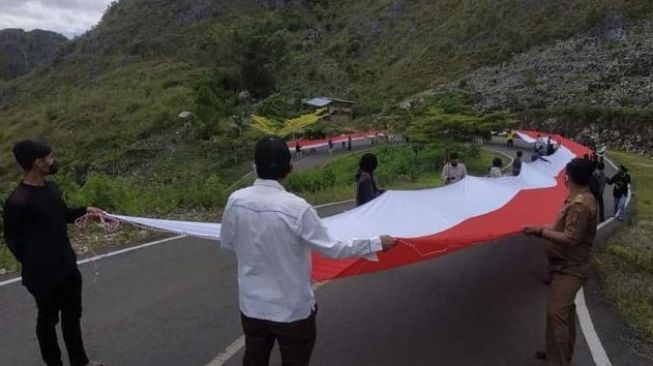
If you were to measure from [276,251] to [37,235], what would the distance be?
2.13 m

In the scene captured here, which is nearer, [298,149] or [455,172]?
[455,172]

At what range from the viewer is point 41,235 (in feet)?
15.2

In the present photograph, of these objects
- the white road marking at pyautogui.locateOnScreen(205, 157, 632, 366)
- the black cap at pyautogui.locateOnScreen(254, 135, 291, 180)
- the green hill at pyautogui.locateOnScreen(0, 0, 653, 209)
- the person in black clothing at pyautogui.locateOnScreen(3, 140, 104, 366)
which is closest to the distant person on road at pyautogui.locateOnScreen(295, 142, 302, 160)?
the green hill at pyautogui.locateOnScreen(0, 0, 653, 209)

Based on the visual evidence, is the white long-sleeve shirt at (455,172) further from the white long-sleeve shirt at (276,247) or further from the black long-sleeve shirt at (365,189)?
the white long-sleeve shirt at (276,247)

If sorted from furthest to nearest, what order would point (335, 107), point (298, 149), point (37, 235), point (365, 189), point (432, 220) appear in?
point (335, 107) → point (298, 149) → point (365, 189) → point (432, 220) → point (37, 235)

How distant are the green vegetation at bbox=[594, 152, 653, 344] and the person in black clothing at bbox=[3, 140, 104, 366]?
5.59 metres

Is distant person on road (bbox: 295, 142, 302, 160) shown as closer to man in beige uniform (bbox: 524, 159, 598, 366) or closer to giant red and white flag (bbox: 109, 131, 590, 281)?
giant red and white flag (bbox: 109, 131, 590, 281)

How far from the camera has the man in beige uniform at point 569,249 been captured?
5.08m

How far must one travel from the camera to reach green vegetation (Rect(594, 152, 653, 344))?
7070 millimetres

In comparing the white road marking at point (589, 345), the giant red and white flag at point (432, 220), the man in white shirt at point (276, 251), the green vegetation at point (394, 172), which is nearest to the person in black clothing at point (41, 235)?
the giant red and white flag at point (432, 220)

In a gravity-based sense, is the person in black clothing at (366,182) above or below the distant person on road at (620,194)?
above

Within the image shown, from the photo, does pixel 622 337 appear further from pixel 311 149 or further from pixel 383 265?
pixel 311 149

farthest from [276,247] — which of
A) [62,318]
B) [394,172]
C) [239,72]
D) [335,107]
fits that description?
[239,72]

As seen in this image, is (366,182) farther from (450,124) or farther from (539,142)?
(450,124)
